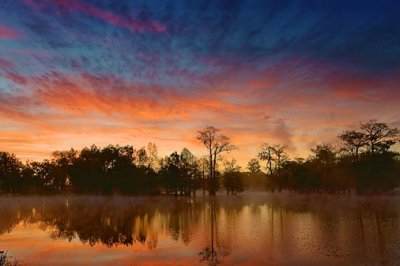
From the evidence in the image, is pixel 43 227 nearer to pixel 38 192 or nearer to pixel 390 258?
pixel 390 258

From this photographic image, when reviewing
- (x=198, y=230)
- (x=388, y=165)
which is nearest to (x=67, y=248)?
(x=198, y=230)

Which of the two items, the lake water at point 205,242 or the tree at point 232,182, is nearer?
the lake water at point 205,242

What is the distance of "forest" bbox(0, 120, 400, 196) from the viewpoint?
64750 mm

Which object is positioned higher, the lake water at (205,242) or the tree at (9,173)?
the tree at (9,173)

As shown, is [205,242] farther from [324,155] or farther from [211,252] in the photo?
[324,155]

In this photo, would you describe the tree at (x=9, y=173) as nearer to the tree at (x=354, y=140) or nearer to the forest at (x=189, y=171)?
the forest at (x=189, y=171)

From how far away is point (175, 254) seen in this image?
58.6 ft

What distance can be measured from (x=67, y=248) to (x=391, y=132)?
6003 cm

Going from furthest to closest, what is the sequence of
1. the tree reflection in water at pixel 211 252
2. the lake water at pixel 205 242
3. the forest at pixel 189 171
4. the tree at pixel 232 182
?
the tree at pixel 232 182 → the forest at pixel 189 171 → the lake water at pixel 205 242 → the tree reflection in water at pixel 211 252

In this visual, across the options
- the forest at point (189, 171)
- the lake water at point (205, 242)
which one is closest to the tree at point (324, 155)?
the forest at point (189, 171)

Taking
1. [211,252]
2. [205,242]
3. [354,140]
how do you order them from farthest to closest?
1. [354,140]
2. [205,242]
3. [211,252]

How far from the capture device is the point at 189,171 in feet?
299

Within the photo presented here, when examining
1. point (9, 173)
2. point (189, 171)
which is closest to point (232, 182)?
point (189, 171)

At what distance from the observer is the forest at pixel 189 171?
64.8m
